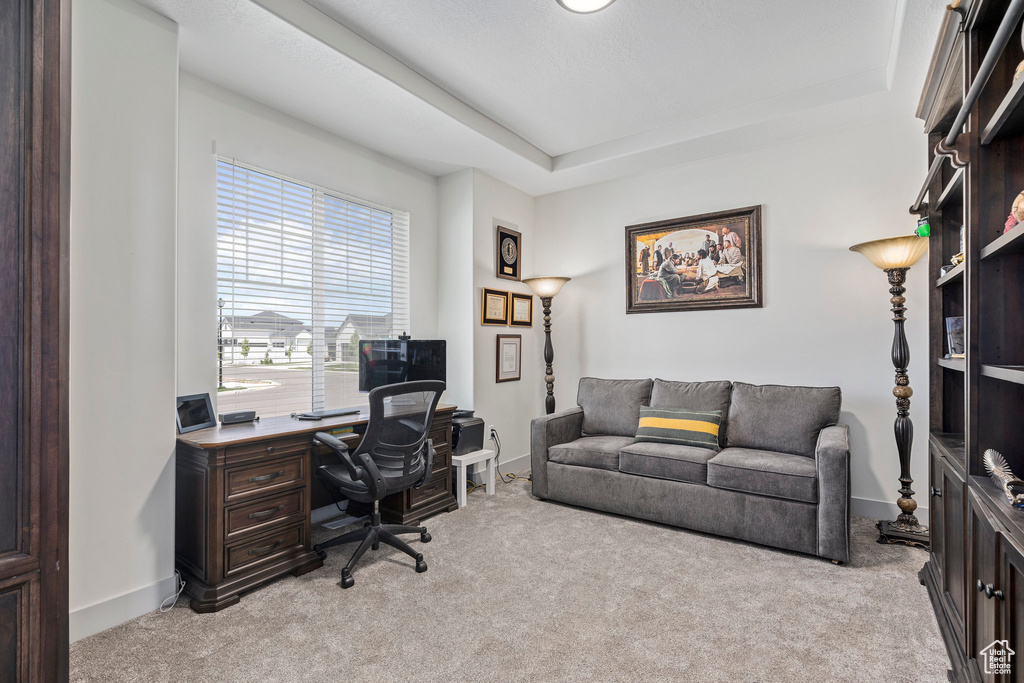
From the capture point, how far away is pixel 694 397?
3695mm

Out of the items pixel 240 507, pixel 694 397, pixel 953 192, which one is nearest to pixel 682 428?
pixel 694 397

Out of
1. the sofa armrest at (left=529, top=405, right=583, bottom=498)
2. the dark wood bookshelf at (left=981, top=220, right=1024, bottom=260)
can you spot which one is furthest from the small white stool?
the dark wood bookshelf at (left=981, top=220, right=1024, bottom=260)

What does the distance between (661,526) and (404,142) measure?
324 cm

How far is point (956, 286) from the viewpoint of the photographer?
2.29m

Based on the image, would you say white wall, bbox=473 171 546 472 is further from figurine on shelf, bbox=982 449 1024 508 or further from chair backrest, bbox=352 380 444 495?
figurine on shelf, bbox=982 449 1024 508

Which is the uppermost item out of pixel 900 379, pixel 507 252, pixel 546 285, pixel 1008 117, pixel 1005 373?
pixel 507 252

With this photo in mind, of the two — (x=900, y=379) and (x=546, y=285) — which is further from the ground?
(x=546, y=285)

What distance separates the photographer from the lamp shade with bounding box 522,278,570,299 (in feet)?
14.4

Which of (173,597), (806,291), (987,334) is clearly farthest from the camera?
(806,291)

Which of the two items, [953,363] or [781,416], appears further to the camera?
[781,416]

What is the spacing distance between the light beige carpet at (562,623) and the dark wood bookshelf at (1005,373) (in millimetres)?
1131

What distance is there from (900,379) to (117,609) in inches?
167

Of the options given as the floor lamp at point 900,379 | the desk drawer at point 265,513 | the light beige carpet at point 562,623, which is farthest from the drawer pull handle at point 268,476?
the floor lamp at point 900,379

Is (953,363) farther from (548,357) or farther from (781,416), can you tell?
(548,357)
